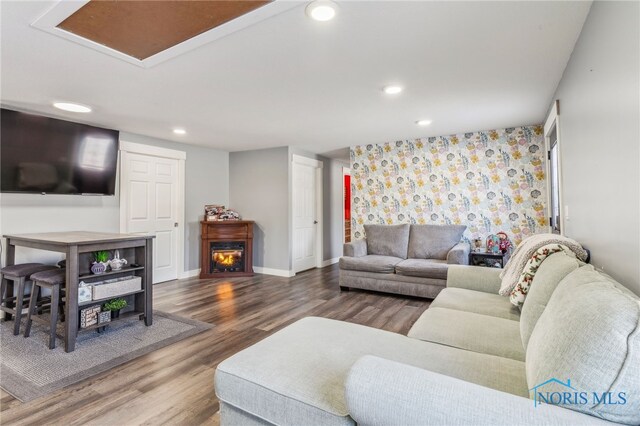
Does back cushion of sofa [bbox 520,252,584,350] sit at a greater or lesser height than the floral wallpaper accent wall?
lesser

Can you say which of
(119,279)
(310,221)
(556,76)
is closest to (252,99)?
(119,279)

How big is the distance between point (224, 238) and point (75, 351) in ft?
9.34

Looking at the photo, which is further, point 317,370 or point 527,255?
point 527,255

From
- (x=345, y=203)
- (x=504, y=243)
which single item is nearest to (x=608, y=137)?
(x=504, y=243)

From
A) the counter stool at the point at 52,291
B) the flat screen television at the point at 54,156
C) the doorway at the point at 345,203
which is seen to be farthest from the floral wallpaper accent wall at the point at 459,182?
the counter stool at the point at 52,291

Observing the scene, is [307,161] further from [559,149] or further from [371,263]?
[559,149]

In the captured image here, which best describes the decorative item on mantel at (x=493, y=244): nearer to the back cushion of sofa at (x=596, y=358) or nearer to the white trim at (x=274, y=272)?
the white trim at (x=274, y=272)

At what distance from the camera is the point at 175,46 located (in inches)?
79.7

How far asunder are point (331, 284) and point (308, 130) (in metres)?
2.24

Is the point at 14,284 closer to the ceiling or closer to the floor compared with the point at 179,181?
closer to the floor

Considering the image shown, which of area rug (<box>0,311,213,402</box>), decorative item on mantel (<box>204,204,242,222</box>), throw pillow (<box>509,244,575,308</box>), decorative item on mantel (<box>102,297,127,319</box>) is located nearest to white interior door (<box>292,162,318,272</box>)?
decorative item on mantel (<box>204,204,242,222</box>)

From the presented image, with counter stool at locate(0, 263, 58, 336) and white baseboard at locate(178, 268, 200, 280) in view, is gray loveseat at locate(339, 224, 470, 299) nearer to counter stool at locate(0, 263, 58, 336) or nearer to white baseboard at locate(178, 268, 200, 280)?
white baseboard at locate(178, 268, 200, 280)

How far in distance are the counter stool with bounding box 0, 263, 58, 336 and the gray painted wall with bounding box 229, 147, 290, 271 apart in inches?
118

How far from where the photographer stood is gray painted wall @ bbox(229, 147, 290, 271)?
5.34 meters
